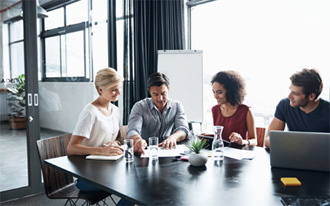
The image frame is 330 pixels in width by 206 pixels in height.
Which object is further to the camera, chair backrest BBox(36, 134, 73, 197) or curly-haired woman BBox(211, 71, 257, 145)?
curly-haired woman BBox(211, 71, 257, 145)

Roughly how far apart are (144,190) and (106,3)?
10.8ft

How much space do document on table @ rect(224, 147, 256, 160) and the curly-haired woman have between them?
16.0 inches

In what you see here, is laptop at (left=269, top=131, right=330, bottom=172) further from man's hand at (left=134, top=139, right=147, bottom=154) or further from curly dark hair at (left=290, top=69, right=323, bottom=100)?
man's hand at (left=134, top=139, right=147, bottom=154)

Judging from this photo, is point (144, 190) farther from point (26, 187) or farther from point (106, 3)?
point (106, 3)

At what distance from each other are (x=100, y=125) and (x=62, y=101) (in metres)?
1.69

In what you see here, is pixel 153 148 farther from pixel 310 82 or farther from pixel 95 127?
pixel 310 82

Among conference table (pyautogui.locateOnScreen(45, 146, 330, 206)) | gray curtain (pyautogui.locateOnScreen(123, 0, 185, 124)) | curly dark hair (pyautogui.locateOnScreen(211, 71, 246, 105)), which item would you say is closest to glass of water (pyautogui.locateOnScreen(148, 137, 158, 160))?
conference table (pyautogui.locateOnScreen(45, 146, 330, 206))

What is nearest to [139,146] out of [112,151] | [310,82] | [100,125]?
[112,151]

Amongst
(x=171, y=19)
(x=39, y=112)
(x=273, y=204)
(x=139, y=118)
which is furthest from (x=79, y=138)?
(x=171, y=19)

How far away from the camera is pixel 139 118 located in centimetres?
259

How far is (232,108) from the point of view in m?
2.67

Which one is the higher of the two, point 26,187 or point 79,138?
point 79,138

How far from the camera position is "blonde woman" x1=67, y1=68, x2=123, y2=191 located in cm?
199

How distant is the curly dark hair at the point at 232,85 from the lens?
2652mm
